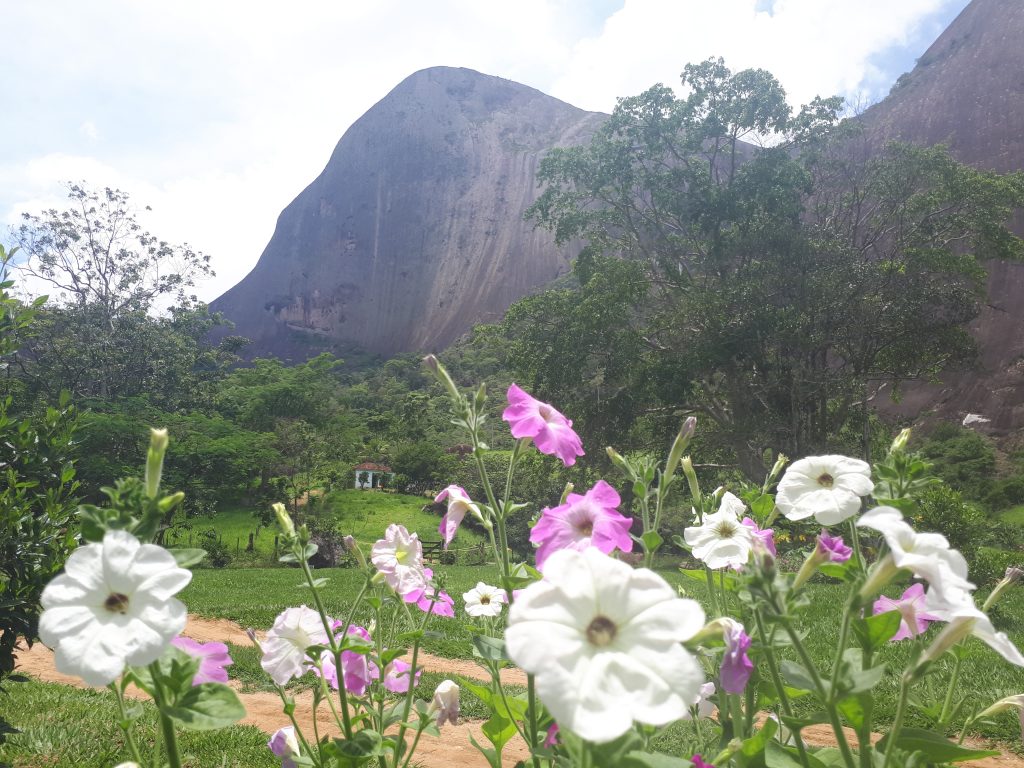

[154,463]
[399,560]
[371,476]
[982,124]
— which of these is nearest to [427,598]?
[399,560]

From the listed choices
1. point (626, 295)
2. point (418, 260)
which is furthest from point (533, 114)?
point (626, 295)

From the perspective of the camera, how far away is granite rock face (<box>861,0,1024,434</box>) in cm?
2908

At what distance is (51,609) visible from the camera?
678 millimetres

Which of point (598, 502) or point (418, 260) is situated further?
point (418, 260)

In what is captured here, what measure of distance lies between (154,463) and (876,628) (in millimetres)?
980

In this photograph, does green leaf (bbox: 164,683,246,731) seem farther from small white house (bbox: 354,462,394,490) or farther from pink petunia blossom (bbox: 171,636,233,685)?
small white house (bbox: 354,462,394,490)

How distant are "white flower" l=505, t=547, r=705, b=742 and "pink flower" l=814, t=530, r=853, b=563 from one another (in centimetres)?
33

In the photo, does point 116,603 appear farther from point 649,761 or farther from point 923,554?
point 923,554

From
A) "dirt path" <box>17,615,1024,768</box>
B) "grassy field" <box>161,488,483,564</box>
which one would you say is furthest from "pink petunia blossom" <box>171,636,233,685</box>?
"grassy field" <box>161,488,483,564</box>

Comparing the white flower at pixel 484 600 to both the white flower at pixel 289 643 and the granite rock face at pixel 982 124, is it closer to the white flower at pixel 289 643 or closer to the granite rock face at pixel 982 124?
the white flower at pixel 289 643

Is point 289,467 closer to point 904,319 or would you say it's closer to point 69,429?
point 904,319

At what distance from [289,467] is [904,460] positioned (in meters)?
20.2

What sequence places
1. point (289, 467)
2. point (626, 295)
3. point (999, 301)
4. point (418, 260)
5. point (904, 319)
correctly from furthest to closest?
point (418, 260), point (999, 301), point (289, 467), point (626, 295), point (904, 319)

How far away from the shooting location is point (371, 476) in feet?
86.5
